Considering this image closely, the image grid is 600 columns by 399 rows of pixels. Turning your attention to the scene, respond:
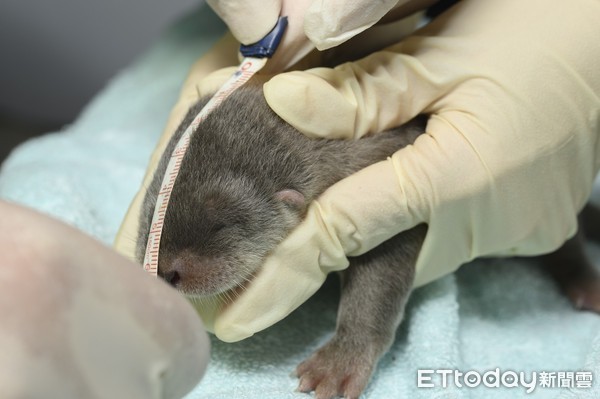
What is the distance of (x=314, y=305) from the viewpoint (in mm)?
1893

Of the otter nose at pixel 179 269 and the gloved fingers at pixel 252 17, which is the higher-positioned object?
the gloved fingers at pixel 252 17

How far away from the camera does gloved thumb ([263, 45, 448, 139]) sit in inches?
60.9

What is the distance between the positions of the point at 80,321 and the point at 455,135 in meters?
0.95

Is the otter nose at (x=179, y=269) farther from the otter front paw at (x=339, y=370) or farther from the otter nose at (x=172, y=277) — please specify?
the otter front paw at (x=339, y=370)

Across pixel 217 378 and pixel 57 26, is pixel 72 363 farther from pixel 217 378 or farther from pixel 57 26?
pixel 57 26

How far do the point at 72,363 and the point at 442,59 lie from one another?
3.58ft

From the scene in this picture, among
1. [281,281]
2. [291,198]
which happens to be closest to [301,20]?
[291,198]

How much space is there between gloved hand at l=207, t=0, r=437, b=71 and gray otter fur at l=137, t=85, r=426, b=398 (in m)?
0.12

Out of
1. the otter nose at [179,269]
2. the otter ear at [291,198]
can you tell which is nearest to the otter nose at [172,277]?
the otter nose at [179,269]

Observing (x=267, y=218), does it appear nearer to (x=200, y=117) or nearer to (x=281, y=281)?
(x=281, y=281)

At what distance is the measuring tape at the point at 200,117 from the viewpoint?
149cm

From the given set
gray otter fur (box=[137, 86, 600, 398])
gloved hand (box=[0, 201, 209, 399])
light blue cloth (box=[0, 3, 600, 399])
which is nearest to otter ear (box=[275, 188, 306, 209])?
gray otter fur (box=[137, 86, 600, 398])

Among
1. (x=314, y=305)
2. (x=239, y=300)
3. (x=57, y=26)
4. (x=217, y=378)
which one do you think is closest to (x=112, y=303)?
(x=239, y=300)

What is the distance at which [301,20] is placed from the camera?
1641mm
